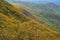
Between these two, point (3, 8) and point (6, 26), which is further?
point (3, 8)

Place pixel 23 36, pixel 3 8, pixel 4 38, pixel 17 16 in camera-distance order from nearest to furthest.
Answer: pixel 4 38 → pixel 23 36 → pixel 3 8 → pixel 17 16

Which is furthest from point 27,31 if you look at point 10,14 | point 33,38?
point 10,14

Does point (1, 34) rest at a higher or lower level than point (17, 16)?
higher

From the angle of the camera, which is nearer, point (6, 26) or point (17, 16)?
point (6, 26)

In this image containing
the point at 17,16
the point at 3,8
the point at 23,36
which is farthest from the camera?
the point at 17,16

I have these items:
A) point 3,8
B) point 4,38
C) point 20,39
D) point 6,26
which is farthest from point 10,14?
point 4,38

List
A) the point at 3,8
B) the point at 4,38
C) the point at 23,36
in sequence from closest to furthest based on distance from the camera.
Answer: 1. the point at 4,38
2. the point at 23,36
3. the point at 3,8

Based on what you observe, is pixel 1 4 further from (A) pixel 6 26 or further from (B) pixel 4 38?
(B) pixel 4 38

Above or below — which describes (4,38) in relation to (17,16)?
above

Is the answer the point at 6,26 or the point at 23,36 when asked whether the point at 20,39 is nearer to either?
the point at 23,36
